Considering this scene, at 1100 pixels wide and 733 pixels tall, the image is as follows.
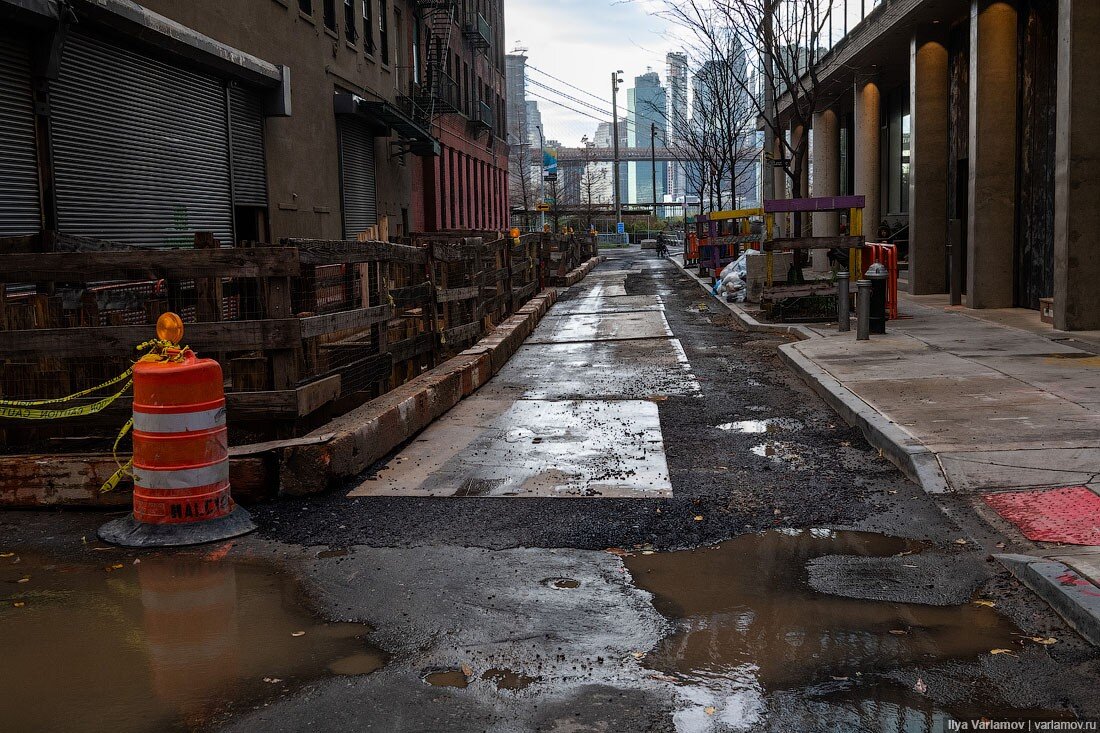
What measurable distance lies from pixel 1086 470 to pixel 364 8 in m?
24.5

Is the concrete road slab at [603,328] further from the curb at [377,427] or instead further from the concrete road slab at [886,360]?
the curb at [377,427]

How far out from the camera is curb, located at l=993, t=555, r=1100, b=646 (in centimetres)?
417

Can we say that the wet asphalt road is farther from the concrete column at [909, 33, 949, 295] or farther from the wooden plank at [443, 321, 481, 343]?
the concrete column at [909, 33, 949, 295]

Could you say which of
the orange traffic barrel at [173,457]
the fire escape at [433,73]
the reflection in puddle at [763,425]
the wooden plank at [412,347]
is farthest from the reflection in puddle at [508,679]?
the fire escape at [433,73]

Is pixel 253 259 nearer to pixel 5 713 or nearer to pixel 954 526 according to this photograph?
pixel 5 713

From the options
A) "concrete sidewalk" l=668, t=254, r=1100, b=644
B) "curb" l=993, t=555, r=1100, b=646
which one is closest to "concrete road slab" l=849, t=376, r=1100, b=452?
"concrete sidewalk" l=668, t=254, r=1100, b=644

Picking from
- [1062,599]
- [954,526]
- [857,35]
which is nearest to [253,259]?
[954,526]

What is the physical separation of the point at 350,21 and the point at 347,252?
766 inches

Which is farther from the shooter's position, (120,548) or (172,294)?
(172,294)

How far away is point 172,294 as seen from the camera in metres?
7.34

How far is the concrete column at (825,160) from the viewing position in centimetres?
3234

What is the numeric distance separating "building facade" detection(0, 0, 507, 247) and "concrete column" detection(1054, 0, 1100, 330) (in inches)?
490

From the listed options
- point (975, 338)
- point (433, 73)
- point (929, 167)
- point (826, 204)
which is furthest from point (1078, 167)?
point (433, 73)

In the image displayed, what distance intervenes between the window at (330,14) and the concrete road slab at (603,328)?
8.92m
